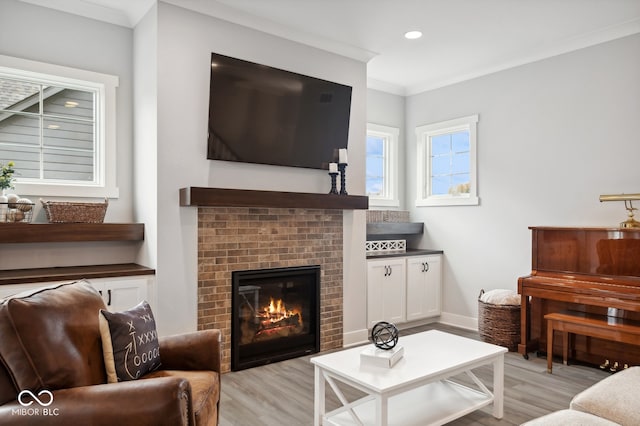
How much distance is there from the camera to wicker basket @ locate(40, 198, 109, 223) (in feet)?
10.6

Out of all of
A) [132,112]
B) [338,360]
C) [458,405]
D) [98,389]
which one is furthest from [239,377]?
[132,112]

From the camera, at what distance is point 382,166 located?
5566 millimetres

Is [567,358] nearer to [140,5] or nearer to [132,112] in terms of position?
[132,112]

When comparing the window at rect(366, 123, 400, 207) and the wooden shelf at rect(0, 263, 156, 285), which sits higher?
the window at rect(366, 123, 400, 207)

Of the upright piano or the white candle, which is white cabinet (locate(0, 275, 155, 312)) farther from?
the upright piano

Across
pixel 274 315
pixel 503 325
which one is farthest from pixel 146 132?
pixel 503 325

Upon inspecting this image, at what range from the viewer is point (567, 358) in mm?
3842

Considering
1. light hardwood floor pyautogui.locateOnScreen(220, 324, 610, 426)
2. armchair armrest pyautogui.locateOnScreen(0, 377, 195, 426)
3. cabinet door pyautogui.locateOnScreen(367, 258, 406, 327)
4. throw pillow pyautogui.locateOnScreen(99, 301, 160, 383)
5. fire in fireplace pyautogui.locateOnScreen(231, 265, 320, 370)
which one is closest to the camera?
armchair armrest pyautogui.locateOnScreen(0, 377, 195, 426)

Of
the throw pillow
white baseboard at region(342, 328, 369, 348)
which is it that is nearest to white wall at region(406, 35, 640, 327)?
white baseboard at region(342, 328, 369, 348)

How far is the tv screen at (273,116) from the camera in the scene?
351 centimetres

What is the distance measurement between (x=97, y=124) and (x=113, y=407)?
2.67 metres

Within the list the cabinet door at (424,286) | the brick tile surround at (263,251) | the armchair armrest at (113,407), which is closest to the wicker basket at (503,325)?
the cabinet door at (424,286)

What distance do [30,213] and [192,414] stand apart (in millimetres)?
2271

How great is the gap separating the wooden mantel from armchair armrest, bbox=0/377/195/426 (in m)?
1.75
